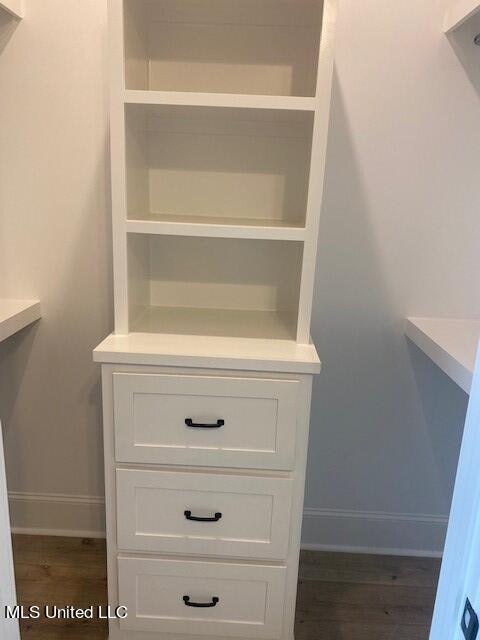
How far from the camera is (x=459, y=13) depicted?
1.52 meters

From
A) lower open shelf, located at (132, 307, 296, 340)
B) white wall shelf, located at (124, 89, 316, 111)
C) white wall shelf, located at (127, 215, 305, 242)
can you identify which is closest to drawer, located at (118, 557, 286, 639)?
lower open shelf, located at (132, 307, 296, 340)

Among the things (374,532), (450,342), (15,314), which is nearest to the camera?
(450,342)

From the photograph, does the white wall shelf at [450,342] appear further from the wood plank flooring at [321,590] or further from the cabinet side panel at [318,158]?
the wood plank flooring at [321,590]

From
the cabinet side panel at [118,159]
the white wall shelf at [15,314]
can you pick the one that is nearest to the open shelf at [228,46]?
the cabinet side panel at [118,159]

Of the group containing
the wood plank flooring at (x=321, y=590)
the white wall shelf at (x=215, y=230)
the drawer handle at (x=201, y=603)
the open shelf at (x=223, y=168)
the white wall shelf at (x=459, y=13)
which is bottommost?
the wood plank flooring at (x=321, y=590)

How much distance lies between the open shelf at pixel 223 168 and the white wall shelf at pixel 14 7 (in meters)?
0.52

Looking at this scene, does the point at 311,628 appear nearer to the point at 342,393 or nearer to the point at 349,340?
the point at 342,393

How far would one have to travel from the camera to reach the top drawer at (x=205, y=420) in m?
1.34

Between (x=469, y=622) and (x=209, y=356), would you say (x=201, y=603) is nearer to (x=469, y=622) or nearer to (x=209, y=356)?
(x=209, y=356)

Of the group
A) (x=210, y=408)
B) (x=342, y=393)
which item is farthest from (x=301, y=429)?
(x=342, y=393)

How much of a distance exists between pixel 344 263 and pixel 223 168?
545 millimetres

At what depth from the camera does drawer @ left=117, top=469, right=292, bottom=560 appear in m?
1.39

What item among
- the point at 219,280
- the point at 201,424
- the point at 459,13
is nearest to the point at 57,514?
the point at 201,424

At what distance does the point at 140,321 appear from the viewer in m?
1.62
